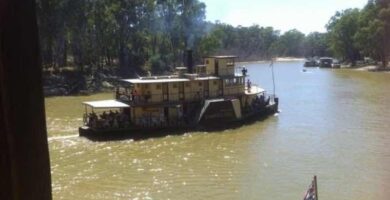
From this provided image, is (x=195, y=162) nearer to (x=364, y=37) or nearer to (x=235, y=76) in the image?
(x=235, y=76)

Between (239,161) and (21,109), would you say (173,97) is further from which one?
(21,109)

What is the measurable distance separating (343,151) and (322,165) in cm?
325

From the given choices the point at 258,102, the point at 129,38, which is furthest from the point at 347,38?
the point at 258,102

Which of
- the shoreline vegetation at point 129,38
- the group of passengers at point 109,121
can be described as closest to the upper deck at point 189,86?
the group of passengers at point 109,121

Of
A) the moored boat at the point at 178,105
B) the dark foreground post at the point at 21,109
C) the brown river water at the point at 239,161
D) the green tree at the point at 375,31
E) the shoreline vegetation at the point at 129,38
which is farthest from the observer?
the green tree at the point at 375,31

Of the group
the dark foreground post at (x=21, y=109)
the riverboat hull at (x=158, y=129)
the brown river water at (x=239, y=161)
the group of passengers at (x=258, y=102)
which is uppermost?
the dark foreground post at (x=21, y=109)

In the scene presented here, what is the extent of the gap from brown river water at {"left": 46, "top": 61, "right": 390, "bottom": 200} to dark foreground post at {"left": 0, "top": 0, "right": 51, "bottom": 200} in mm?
16410

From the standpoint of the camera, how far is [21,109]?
1689 millimetres

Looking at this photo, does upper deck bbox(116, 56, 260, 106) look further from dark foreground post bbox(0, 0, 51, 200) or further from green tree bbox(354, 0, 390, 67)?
green tree bbox(354, 0, 390, 67)

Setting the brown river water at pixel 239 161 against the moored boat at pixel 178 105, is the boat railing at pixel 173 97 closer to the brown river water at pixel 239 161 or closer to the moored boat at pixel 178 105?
the moored boat at pixel 178 105

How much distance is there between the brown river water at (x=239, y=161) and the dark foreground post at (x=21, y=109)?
1641 centimetres

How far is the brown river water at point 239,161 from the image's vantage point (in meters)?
18.8

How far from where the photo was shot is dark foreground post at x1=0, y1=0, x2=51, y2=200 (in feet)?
5.42

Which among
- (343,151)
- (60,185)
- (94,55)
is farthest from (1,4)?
(94,55)
